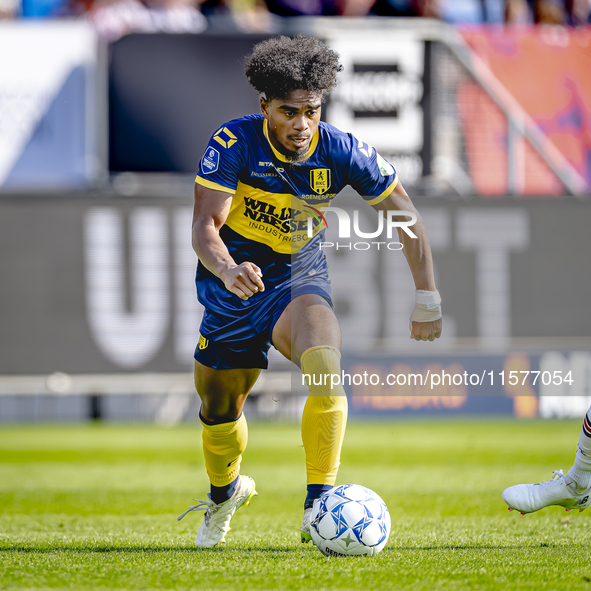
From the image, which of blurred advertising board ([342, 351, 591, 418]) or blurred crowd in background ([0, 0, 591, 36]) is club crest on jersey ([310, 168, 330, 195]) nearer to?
blurred advertising board ([342, 351, 591, 418])

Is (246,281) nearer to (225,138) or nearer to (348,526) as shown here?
(225,138)

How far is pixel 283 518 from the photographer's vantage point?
19.3ft

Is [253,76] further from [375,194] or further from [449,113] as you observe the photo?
[449,113]

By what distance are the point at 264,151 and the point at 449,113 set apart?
10108 mm

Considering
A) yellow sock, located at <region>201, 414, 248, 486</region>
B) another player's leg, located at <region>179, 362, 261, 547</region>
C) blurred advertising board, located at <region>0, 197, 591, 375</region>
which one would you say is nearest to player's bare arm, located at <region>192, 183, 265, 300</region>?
another player's leg, located at <region>179, 362, 261, 547</region>

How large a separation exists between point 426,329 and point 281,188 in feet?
3.51

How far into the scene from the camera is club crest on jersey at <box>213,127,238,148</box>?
183 inches

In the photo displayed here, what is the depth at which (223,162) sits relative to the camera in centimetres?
459

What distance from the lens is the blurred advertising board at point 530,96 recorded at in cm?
1417

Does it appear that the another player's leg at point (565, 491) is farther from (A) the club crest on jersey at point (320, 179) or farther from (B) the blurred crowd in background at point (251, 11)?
(B) the blurred crowd in background at point (251, 11)

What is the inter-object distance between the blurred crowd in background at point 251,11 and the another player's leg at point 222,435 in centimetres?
909

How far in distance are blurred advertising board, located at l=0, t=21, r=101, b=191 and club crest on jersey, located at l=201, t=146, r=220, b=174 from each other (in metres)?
9.00

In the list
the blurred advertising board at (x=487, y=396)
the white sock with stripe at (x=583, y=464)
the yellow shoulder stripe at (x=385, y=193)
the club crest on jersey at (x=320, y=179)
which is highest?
the club crest on jersey at (x=320, y=179)

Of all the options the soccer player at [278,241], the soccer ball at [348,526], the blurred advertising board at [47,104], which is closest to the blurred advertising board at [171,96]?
the blurred advertising board at [47,104]
